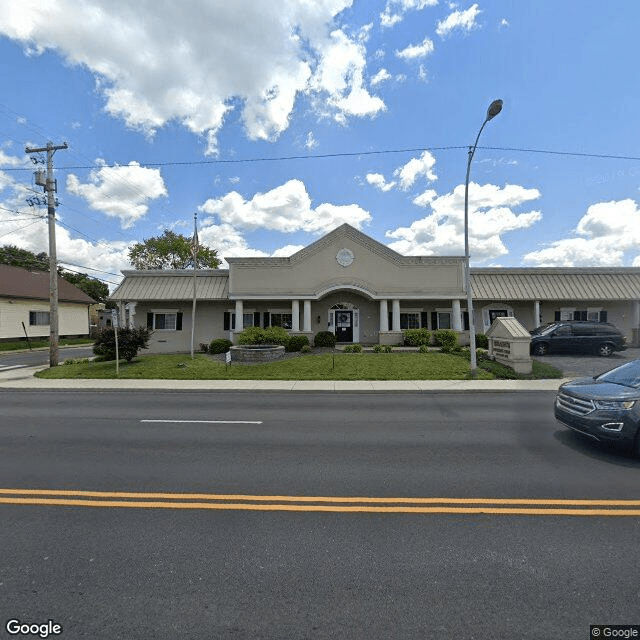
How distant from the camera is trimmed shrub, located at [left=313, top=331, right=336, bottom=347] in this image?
20938 mm

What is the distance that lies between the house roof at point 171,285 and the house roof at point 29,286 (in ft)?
52.3

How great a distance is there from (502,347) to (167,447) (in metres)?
14.2

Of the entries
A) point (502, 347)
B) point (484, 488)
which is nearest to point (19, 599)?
point (484, 488)

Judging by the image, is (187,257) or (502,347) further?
(187,257)

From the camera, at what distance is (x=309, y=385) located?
1243 cm

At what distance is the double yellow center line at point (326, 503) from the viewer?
4023 mm

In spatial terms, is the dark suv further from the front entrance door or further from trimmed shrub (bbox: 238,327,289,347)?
trimmed shrub (bbox: 238,327,289,347)

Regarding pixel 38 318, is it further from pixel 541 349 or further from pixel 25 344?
pixel 541 349

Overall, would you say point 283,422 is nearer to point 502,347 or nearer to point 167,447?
point 167,447

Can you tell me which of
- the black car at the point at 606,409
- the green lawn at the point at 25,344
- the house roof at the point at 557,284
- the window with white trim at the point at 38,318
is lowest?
the black car at the point at 606,409

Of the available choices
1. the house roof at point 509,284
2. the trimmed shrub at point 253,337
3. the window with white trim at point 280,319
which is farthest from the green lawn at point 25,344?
the trimmed shrub at point 253,337

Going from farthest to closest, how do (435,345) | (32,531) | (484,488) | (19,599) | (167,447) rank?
1. (435,345)
2. (167,447)
3. (484,488)
4. (32,531)
5. (19,599)

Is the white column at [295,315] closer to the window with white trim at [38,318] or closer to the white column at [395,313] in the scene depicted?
the white column at [395,313]

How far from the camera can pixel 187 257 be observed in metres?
47.8
